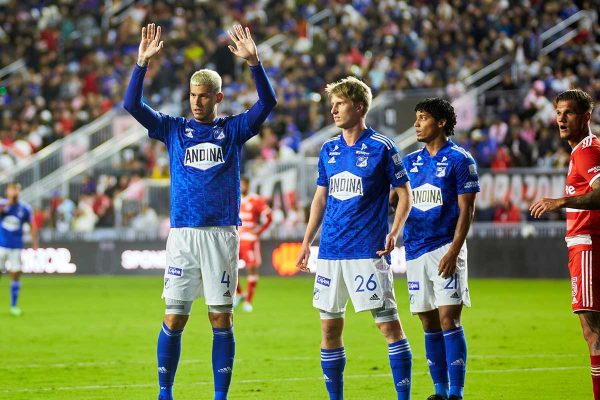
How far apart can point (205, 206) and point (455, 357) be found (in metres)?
2.22

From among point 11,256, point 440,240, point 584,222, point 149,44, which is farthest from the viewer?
point 11,256

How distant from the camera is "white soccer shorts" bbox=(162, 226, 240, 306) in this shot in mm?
8758

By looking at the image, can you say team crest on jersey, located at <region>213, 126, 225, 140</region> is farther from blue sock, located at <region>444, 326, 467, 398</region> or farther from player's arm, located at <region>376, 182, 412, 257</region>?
blue sock, located at <region>444, 326, 467, 398</region>

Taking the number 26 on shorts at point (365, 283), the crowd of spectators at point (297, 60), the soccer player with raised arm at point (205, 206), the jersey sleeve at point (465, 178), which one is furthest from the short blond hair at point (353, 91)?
the crowd of spectators at point (297, 60)

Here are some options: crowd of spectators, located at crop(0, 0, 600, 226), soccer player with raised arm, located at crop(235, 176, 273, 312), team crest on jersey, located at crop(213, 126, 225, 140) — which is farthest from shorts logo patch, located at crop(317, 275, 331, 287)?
crowd of spectators, located at crop(0, 0, 600, 226)

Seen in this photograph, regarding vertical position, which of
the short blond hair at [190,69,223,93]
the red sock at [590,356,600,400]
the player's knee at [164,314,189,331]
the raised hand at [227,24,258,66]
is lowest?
the red sock at [590,356,600,400]

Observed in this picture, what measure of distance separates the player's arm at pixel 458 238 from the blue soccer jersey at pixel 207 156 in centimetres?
162

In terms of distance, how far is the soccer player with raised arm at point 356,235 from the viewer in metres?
8.41

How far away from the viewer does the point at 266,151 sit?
1155 inches

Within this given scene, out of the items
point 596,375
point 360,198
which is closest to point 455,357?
point 596,375

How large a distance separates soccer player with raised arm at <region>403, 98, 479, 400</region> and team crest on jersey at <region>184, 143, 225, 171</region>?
1581mm

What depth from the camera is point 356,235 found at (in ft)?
27.8

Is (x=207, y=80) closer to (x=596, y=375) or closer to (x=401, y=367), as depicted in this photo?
(x=401, y=367)

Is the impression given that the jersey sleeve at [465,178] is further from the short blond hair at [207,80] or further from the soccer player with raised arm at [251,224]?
the soccer player with raised arm at [251,224]
